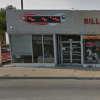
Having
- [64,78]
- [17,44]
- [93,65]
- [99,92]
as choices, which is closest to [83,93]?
[99,92]

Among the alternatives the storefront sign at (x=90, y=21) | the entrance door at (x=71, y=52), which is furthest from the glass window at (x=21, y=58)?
the storefront sign at (x=90, y=21)

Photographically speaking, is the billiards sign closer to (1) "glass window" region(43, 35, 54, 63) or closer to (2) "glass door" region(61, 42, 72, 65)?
(1) "glass window" region(43, 35, 54, 63)

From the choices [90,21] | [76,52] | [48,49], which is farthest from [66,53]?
[90,21]

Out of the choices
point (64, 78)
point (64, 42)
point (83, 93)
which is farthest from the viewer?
point (64, 42)

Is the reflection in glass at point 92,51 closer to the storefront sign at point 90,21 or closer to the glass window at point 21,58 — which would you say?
the storefront sign at point 90,21

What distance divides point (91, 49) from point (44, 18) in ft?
15.8

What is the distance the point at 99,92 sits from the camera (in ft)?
19.0

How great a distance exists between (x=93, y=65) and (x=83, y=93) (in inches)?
246

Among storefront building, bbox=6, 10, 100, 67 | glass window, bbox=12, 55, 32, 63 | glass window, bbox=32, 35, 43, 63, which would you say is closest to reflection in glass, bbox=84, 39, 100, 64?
storefront building, bbox=6, 10, 100, 67

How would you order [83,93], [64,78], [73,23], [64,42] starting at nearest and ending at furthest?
[83,93]
[64,78]
[73,23]
[64,42]

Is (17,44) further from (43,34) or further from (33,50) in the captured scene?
(43,34)

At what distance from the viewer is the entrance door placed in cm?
1254

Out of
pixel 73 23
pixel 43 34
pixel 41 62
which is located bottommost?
pixel 41 62

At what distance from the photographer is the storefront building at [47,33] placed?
11.3 meters
